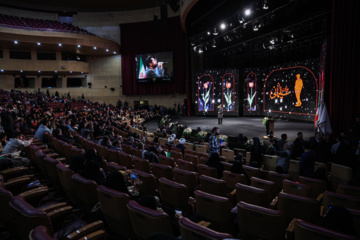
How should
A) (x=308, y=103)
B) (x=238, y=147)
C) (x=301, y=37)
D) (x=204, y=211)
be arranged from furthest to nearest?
(x=308, y=103) → (x=301, y=37) → (x=238, y=147) → (x=204, y=211)

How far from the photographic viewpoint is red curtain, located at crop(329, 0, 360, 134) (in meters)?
7.16

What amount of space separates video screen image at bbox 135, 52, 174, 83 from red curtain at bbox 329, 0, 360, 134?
1475cm

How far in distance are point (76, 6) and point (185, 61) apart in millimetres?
12116

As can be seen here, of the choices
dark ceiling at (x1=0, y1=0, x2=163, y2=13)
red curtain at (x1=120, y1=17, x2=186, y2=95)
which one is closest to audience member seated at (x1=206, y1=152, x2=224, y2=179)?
red curtain at (x1=120, y1=17, x2=186, y2=95)

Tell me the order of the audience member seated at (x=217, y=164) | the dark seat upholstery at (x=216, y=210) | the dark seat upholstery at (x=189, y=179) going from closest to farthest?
the dark seat upholstery at (x=216, y=210) < the dark seat upholstery at (x=189, y=179) < the audience member seated at (x=217, y=164)

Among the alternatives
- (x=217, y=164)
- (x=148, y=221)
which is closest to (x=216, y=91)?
(x=217, y=164)

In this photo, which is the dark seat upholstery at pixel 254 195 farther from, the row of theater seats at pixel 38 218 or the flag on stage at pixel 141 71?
the flag on stage at pixel 141 71

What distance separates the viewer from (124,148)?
6.40m

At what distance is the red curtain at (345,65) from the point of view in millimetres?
7156

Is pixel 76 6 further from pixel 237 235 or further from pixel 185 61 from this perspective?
pixel 237 235

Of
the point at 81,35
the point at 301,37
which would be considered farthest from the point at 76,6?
the point at 301,37

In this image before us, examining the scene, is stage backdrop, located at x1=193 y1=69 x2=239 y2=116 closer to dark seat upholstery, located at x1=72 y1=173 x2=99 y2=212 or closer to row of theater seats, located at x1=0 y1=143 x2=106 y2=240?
row of theater seats, located at x1=0 y1=143 x2=106 y2=240

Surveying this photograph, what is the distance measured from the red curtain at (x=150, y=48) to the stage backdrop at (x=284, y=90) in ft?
20.0

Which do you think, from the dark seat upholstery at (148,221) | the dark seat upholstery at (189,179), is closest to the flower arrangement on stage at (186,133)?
the dark seat upholstery at (189,179)
